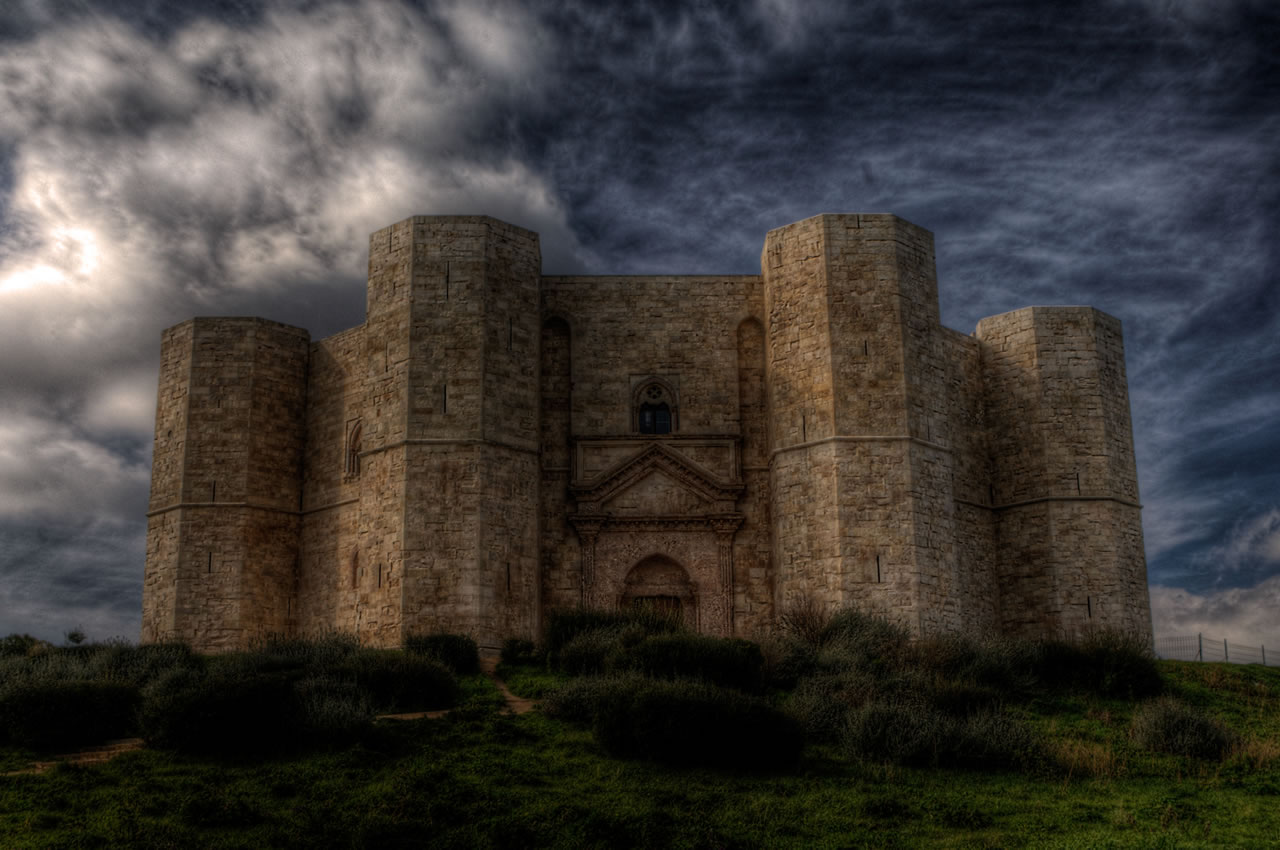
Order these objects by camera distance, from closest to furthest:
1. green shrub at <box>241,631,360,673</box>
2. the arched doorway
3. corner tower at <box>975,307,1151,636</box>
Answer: green shrub at <box>241,631,360,673</box>
the arched doorway
corner tower at <box>975,307,1151,636</box>

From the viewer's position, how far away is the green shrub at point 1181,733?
16.5 meters

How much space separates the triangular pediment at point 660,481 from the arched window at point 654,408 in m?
0.66

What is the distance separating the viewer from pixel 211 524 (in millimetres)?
27891

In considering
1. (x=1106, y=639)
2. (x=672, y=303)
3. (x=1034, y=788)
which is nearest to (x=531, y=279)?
(x=672, y=303)

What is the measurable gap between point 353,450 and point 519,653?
26.3 ft

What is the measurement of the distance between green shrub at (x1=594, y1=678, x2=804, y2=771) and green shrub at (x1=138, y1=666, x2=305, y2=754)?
3983 millimetres

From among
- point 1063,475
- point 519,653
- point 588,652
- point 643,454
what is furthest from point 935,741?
point 1063,475

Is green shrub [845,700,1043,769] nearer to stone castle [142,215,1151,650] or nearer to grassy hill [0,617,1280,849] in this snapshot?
grassy hill [0,617,1280,849]

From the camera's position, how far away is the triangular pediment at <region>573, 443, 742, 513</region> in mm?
26469

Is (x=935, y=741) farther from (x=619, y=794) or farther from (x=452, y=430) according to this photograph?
(x=452, y=430)

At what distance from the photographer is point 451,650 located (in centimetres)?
2116

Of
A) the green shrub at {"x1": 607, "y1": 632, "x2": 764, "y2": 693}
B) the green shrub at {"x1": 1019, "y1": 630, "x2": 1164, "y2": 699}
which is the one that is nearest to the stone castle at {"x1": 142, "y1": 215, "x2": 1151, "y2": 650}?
the green shrub at {"x1": 1019, "y1": 630, "x2": 1164, "y2": 699}

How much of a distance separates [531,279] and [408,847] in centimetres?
1626

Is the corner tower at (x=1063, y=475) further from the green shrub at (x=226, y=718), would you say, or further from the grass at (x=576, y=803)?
the green shrub at (x=226, y=718)
